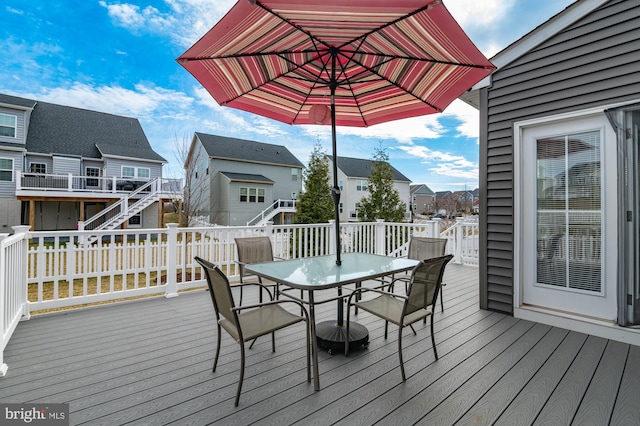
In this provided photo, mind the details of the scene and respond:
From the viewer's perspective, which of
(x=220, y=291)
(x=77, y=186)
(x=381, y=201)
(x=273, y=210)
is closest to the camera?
(x=220, y=291)

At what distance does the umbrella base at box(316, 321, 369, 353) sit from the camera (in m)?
2.74

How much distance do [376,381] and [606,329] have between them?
2.55 metres

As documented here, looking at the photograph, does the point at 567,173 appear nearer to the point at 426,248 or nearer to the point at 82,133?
the point at 426,248

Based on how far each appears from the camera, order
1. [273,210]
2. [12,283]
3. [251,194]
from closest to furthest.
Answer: [12,283], [251,194], [273,210]

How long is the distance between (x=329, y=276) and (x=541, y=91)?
3.19 meters

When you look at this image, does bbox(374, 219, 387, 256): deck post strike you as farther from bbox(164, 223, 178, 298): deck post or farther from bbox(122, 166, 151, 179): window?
bbox(122, 166, 151, 179): window

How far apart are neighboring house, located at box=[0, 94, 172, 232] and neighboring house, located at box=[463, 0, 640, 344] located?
15.2 metres

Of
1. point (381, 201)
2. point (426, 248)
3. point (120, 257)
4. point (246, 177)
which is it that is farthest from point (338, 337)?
point (246, 177)

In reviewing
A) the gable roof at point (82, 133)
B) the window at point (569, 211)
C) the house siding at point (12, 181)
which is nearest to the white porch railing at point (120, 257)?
the window at point (569, 211)

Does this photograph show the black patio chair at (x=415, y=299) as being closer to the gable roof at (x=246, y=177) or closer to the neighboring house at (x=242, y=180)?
the neighboring house at (x=242, y=180)

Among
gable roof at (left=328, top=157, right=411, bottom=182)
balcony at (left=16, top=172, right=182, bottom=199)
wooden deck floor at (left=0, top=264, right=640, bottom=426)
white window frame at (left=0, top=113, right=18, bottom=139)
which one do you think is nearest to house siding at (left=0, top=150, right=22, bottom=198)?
white window frame at (left=0, top=113, right=18, bottom=139)

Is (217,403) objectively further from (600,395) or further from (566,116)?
(566,116)

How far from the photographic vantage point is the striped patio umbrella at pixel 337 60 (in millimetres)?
1974

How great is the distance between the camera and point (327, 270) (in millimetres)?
2811
